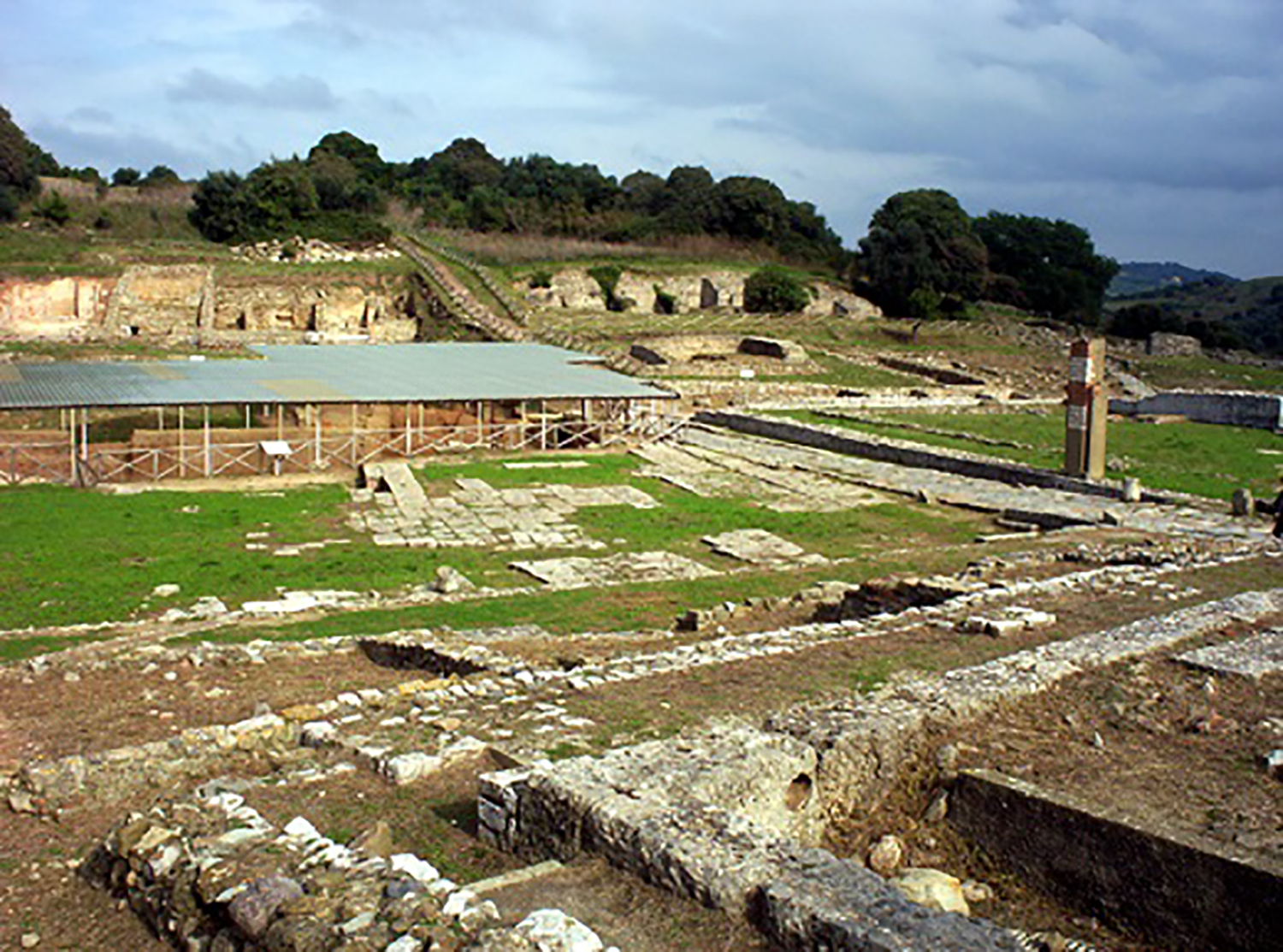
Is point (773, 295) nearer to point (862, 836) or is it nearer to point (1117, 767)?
point (1117, 767)

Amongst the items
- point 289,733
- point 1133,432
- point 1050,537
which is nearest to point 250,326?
point 1133,432

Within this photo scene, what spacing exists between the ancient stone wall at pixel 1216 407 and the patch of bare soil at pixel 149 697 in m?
24.4

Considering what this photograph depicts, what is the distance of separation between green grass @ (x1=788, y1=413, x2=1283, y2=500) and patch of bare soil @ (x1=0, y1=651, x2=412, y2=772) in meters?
14.0

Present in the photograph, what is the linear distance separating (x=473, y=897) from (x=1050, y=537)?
39.9ft

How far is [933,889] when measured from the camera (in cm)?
483

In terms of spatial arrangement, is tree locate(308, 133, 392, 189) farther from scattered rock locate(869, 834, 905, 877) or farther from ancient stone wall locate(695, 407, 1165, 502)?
scattered rock locate(869, 834, 905, 877)

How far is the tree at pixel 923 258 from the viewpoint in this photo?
5544 centimetres

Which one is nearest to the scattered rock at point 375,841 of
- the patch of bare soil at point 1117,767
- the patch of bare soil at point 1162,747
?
the patch of bare soil at point 1117,767

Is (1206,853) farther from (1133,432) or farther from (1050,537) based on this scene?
(1133,432)

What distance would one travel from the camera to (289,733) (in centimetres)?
671

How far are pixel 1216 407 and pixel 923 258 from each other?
27.6 meters

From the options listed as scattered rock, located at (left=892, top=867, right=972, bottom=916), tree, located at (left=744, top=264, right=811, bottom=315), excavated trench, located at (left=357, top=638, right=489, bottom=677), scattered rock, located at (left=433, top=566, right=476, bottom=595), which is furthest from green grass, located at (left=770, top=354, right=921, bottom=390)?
scattered rock, located at (left=892, top=867, right=972, bottom=916)

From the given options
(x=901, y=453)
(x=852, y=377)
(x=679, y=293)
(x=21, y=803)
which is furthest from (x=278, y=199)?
(x=21, y=803)

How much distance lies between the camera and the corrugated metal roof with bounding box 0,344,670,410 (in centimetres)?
2012
